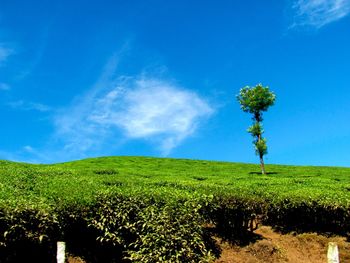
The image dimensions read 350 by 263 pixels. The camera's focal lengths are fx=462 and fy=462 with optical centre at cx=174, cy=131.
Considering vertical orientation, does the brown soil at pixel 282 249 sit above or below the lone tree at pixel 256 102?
below

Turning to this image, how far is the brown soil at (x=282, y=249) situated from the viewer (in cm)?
2117

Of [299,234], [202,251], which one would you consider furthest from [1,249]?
[299,234]

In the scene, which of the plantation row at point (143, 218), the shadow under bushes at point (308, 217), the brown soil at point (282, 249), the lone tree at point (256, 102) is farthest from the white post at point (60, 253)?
the lone tree at point (256, 102)

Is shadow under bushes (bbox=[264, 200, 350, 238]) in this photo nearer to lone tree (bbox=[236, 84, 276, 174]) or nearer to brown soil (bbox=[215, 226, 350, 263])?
brown soil (bbox=[215, 226, 350, 263])

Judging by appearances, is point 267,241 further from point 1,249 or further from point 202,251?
point 1,249

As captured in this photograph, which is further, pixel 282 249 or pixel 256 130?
pixel 256 130

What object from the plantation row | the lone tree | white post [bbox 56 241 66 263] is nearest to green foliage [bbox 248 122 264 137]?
the lone tree

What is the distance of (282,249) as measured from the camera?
22.3m

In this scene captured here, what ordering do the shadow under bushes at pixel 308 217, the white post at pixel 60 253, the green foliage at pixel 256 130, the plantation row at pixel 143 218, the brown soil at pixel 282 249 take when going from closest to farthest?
1. the white post at pixel 60 253
2. the plantation row at pixel 143 218
3. the brown soil at pixel 282 249
4. the shadow under bushes at pixel 308 217
5. the green foliage at pixel 256 130

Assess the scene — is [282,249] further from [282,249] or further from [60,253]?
[60,253]

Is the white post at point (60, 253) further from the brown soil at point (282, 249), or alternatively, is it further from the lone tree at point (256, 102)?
the lone tree at point (256, 102)

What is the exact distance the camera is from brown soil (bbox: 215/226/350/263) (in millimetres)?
21172

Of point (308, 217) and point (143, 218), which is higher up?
point (143, 218)

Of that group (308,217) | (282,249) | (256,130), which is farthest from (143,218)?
(256,130)
